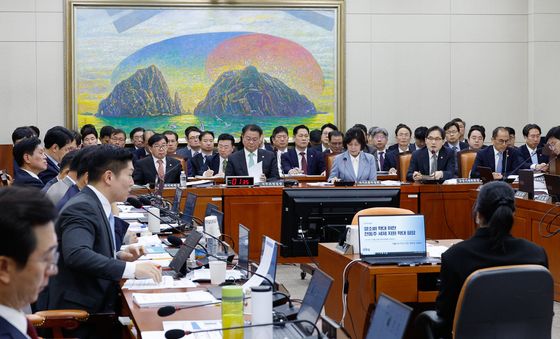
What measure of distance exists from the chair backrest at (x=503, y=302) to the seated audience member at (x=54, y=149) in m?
Answer: 4.34

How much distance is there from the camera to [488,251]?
3412 millimetres

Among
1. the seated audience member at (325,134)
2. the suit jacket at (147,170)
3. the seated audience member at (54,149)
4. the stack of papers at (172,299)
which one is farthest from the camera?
the seated audience member at (325,134)

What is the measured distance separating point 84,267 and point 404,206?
5.07 meters

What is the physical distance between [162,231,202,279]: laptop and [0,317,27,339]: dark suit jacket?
215cm

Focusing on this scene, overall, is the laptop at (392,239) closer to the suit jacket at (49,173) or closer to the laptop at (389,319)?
the laptop at (389,319)

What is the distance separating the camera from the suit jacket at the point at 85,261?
3580 millimetres

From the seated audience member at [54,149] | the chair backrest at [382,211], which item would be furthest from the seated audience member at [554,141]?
the seated audience member at [54,149]

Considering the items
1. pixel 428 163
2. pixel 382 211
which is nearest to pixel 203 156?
pixel 428 163

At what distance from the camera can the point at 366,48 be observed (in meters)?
11.9

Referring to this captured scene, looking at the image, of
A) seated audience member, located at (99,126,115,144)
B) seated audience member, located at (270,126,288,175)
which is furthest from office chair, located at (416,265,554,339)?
seated audience member, located at (99,126,115,144)

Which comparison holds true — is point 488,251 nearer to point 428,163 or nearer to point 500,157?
point 428,163

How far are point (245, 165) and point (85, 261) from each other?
5.01 m

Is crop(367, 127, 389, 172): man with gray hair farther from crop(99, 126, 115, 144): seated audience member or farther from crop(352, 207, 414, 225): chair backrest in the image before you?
crop(352, 207, 414, 225): chair backrest

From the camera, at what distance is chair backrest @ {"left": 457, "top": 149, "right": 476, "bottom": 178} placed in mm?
9305
